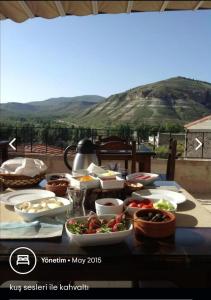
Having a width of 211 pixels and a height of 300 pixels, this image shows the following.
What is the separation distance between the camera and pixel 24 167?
1.45m

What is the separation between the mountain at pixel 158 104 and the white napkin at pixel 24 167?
96.7 feet

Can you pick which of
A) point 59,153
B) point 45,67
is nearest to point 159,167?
point 59,153

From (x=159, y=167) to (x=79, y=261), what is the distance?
11.8 ft

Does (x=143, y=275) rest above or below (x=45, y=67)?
below

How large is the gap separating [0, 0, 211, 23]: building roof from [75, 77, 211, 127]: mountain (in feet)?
96.8

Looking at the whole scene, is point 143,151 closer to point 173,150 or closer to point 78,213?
point 173,150

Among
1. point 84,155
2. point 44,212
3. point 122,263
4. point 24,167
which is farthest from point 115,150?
point 122,263

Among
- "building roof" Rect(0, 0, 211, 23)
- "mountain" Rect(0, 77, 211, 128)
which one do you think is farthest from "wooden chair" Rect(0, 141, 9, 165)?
"mountain" Rect(0, 77, 211, 128)

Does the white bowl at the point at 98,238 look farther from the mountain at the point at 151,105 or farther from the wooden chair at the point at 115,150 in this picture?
the mountain at the point at 151,105

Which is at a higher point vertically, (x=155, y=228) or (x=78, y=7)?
(x=78, y=7)

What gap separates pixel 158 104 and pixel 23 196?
117 feet

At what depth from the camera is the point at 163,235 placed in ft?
2.74

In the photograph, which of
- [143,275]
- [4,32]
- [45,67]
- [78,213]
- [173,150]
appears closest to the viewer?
[143,275]

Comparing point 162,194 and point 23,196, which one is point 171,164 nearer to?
point 162,194
